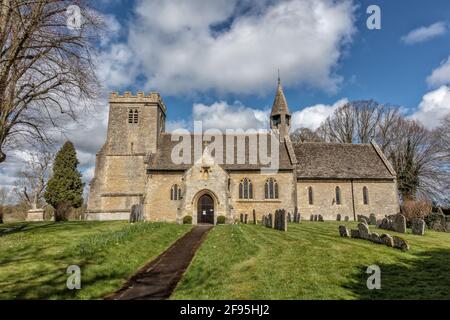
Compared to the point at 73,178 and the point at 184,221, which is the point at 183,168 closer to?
the point at 184,221

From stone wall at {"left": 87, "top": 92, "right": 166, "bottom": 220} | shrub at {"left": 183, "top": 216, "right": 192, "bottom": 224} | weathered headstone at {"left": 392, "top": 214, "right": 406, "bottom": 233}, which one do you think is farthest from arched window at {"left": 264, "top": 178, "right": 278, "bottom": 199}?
weathered headstone at {"left": 392, "top": 214, "right": 406, "bottom": 233}

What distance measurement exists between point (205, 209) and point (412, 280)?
20105 mm

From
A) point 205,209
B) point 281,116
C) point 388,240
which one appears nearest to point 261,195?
point 205,209

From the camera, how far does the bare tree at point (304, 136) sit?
168 feet

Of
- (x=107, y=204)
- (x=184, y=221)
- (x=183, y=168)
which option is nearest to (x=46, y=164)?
(x=107, y=204)

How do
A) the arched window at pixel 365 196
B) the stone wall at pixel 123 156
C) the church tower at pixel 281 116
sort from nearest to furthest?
1. the stone wall at pixel 123 156
2. the arched window at pixel 365 196
3. the church tower at pixel 281 116

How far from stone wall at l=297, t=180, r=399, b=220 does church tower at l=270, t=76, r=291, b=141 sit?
759 cm

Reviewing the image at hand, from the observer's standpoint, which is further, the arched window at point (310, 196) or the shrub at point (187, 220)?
the arched window at point (310, 196)

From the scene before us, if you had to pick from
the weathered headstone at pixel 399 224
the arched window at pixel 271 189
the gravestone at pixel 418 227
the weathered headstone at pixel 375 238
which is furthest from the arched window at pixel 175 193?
the gravestone at pixel 418 227

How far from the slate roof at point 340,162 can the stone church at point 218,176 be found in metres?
0.10

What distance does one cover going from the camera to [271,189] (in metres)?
29.9

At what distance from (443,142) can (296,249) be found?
114 feet

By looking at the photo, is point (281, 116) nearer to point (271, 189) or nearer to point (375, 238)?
point (271, 189)

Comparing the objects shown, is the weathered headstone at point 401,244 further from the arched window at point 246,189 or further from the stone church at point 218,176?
the arched window at point 246,189
